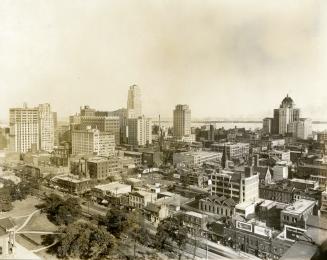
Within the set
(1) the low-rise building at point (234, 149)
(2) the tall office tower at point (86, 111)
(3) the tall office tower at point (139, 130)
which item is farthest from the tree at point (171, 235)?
(2) the tall office tower at point (86, 111)

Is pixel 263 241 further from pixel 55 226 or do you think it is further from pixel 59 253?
pixel 55 226

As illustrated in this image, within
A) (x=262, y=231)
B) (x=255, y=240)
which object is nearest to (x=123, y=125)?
(x=262, y=231)

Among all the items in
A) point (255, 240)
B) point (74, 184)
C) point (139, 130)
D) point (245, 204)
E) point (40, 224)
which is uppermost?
point (139, 130)

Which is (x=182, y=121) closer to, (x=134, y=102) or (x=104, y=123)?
(x=104, y=123)

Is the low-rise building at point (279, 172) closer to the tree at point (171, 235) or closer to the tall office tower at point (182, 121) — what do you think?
the tree at point (171, 235)

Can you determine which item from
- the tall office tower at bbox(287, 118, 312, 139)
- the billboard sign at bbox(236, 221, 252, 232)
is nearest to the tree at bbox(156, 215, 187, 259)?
the billboard sign at bbox(236, 221, 252, 232)

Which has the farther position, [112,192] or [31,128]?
[31,128]
